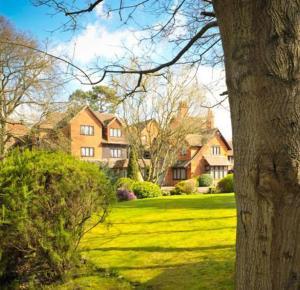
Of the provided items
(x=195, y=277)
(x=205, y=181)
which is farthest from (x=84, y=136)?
(x=195, y=277)

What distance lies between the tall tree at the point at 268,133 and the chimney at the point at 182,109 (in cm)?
3170

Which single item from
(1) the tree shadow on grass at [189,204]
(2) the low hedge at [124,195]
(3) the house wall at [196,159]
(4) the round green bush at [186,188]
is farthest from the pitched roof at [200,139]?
(1) the tree shadow on grass at [189,204]

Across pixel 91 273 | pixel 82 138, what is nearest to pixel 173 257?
pixel 91 273

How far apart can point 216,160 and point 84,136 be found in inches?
736

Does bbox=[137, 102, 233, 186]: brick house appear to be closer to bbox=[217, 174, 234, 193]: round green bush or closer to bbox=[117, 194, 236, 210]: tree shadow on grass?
bbox=[217, 174, 234, 193]: round green bush

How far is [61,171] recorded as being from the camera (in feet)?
19.1

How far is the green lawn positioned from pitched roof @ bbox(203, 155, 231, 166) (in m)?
36.6

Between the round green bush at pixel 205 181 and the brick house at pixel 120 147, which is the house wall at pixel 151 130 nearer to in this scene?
the brick house at pixel 120 147

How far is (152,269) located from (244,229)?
186 inches

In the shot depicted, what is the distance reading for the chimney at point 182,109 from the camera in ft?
112

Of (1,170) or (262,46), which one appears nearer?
(262,46)

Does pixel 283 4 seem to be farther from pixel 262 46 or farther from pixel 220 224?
pixel 220 224

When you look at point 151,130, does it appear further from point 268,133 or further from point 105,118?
point 268,133

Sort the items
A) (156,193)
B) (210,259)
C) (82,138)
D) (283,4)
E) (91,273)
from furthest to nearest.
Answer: (82,138)
(156,193)
(210,259)
(91,273)
(283,4)
